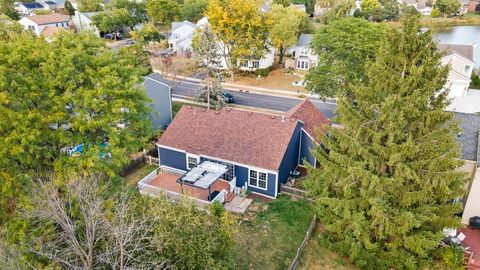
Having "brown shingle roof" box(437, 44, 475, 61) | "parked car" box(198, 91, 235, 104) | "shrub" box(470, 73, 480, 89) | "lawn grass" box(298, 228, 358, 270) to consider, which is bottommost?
"lawn grass" box(298, 228, 358, 270)

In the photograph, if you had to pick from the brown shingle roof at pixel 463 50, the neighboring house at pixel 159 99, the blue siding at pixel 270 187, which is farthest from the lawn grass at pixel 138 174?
the brown shingle roof at pixel 463 50

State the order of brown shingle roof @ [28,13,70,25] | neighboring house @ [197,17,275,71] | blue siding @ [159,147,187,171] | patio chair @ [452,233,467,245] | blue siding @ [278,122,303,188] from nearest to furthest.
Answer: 1. patio chair @ [452,233,467,245]
2. blue siding @ [278,122,303,188]
3. blue siding @ [159,147,187,171]
4. neighboring house @ [197,17,275,71]
5. brown shingle roof @ [28,13,70,25]

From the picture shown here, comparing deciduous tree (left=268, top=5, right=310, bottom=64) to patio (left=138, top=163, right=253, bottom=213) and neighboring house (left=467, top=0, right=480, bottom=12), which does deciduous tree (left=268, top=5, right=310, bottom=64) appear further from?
neighboring house (left=467, top=0, right=480, bottom=12)

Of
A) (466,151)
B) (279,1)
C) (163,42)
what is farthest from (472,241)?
(279,1)

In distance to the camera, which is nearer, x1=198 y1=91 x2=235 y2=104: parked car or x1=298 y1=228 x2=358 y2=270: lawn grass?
x1=298 y1=228 x2=358 y2=270: lawn grass

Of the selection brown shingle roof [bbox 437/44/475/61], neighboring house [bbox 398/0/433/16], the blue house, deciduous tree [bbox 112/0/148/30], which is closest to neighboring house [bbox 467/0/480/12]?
neighboring house [bbox 398/0/433/16]

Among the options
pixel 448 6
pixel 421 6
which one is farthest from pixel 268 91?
pixel 421 6
